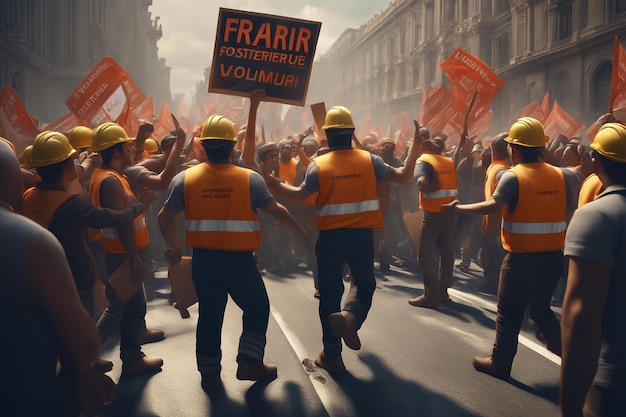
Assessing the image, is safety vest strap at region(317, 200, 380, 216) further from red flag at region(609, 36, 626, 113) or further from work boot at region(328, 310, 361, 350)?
red flag at region(609, 36, 626, 113)

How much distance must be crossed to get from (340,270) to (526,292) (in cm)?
154

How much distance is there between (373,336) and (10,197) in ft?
15.0

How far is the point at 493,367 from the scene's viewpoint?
15.6 ft

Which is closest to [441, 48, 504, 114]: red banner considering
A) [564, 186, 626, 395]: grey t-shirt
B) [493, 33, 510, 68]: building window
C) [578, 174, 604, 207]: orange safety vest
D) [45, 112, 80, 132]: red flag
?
[578, 174, 604, 207]: orange safety vest

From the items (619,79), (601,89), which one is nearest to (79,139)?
(619,79)

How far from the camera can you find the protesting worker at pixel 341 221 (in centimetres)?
481

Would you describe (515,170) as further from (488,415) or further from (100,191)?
(100,191)

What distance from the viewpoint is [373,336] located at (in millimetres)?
5926

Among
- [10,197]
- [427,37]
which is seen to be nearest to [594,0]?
[427,37]

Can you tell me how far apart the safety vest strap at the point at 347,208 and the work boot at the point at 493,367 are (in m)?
1.63

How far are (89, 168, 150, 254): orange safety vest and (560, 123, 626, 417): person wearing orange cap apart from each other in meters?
3.61

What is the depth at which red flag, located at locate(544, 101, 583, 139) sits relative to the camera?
13429 mm

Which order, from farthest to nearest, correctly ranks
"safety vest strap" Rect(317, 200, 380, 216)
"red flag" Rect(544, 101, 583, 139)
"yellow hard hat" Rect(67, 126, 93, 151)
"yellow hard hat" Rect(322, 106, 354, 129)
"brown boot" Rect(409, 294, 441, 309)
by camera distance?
"red flag" Rect(544, 101, 583, 139)
"brown boot" Rect(409, 294, 441, 309)
"yellow hard hat" Rect(67, 126, 93, 151)
"yellow hard hat" Rect(322, 106, 354, 129)
"safety vest strap" Rect(317, 200, 380, 216)

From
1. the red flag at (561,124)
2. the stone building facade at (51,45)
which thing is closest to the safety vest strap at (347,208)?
the red flag at (561,124)
